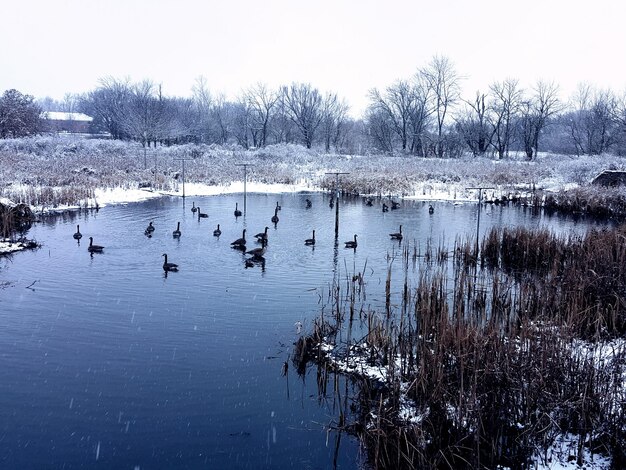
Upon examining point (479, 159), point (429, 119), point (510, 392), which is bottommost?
point (510, 392)

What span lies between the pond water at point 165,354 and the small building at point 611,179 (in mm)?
17483

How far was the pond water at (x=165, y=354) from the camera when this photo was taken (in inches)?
242

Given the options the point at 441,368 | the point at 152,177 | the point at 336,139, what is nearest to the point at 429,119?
the point at 336,139

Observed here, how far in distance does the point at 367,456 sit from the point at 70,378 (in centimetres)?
452

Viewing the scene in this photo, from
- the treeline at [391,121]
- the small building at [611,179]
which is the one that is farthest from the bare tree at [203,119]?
the small building at [611,179]

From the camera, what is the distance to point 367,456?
5938mm

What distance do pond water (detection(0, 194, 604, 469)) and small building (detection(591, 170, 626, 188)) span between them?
1748 cm

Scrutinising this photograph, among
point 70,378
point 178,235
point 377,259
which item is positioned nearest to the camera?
point 70,378

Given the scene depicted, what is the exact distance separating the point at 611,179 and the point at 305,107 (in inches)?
1891

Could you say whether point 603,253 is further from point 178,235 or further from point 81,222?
point 81,222

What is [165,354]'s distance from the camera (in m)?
8.52

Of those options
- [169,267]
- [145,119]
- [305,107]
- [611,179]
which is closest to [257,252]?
[169,267]

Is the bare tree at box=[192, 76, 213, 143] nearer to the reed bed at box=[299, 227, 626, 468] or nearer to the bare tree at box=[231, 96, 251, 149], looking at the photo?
the bare tree at box=[231, 96, 251, 149]

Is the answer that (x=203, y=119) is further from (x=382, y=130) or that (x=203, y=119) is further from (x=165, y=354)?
(x=165, y=354)
